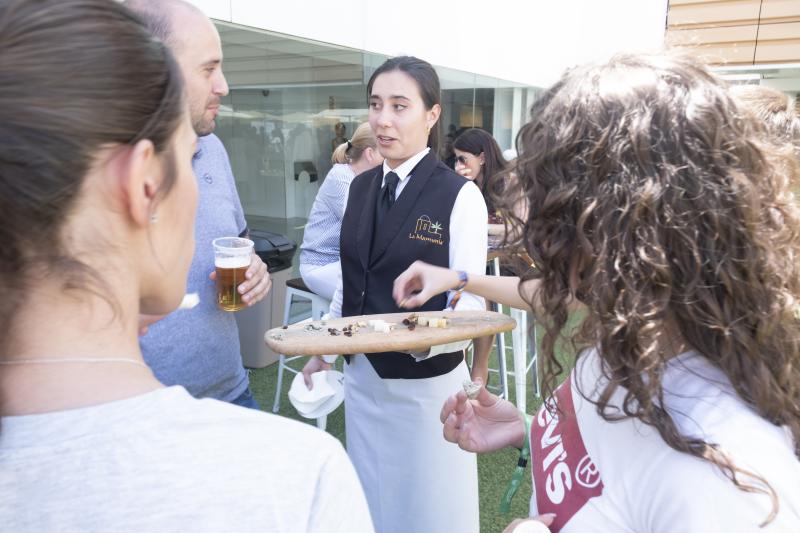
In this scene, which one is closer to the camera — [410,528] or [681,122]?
[681,122]

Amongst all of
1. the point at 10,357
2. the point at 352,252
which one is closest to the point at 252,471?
the point at 10,357

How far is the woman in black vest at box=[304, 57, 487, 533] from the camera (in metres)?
2.10

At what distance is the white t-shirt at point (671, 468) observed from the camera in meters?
0.68

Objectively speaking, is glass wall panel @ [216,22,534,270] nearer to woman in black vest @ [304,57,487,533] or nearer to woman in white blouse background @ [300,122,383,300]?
woman in white blouse background @ [300,122,383,300]

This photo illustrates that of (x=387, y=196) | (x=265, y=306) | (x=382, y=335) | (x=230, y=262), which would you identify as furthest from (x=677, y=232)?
(x=265, y=306)

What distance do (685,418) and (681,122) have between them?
415 mm

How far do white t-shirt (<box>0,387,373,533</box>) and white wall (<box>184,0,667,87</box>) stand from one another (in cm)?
80

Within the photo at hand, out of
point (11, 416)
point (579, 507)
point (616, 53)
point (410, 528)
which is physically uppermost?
point (616, 53)

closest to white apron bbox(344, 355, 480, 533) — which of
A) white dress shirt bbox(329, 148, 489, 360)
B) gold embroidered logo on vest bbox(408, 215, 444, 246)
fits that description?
white dress shirt bbox(329, 148, 489, 360)

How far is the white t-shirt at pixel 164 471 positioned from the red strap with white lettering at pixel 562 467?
47 cm

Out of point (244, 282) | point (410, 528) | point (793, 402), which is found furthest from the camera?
point (410, 528)

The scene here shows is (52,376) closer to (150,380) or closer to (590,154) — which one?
(150,380)

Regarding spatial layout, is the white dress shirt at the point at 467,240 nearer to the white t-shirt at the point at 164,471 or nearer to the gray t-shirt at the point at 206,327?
the gray t-shirt at the point at 206,327

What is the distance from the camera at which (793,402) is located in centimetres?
76
